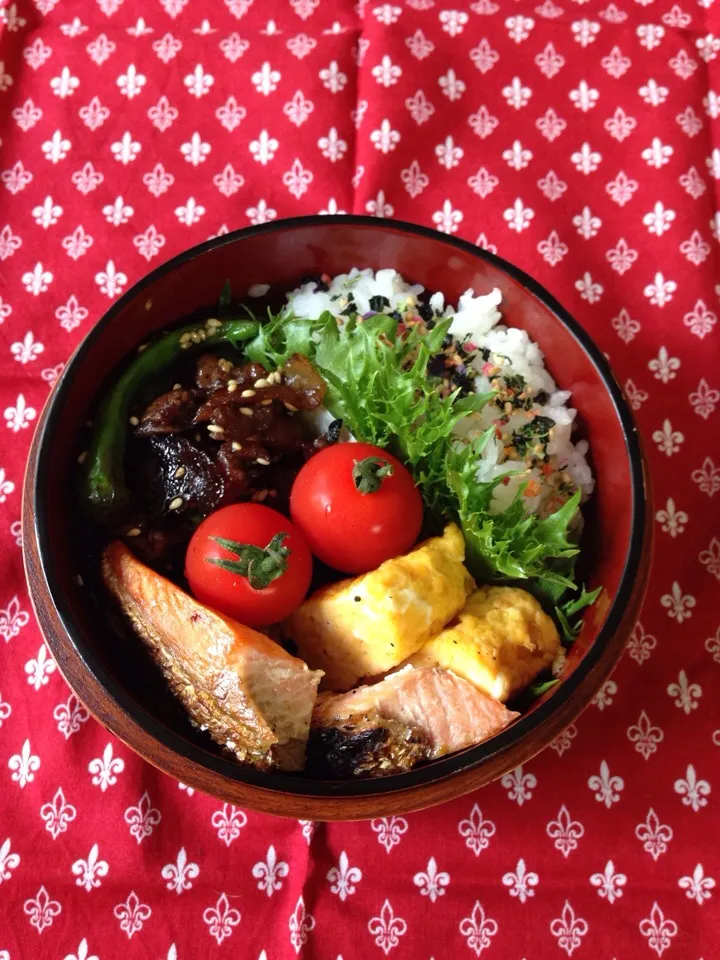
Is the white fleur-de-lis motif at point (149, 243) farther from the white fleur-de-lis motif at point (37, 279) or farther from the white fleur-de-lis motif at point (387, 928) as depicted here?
the white fleur-de-lis motif at point (387, 928)

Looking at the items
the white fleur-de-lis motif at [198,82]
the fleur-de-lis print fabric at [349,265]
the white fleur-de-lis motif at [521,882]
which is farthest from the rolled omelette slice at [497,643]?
the white fleur-de-lis motif at [198,82]

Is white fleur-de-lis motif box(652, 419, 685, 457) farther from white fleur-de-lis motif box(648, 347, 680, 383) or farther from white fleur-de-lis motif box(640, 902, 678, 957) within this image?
white fleur-de-lis motif box(640, 902, 678, 957)

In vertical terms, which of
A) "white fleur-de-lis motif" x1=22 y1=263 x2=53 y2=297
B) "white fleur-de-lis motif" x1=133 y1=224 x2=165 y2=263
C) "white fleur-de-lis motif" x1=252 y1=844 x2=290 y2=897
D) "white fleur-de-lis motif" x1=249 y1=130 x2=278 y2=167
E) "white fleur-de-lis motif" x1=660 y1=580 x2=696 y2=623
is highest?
"white fleur-de-lis motif" x1=249 y1=130 x2=278 y2=167

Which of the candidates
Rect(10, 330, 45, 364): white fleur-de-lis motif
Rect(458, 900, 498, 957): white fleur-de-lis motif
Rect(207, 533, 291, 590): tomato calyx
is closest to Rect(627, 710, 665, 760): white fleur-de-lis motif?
Rect(458, 900, 498, 957): white fleur-de-lis motif

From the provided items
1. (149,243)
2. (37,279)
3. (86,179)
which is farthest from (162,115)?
(37,279)

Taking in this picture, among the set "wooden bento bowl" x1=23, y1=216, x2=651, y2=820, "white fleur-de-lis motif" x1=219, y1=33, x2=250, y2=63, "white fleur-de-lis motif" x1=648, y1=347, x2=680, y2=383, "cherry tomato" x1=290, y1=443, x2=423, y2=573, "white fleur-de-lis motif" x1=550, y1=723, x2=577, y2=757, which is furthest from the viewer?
"white fleur-de-lis motif" x1=219, y1=33, x2=250, y2=63

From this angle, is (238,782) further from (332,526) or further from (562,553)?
(562,553)

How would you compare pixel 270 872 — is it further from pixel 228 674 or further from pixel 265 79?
pixel 265 79
